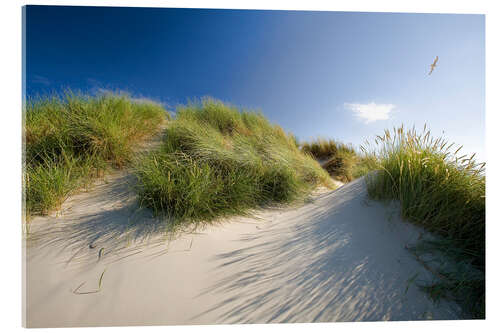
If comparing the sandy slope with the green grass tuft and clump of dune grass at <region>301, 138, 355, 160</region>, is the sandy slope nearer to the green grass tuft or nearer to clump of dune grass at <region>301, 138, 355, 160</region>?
the green grass tuft

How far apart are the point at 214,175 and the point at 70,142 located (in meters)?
1.59

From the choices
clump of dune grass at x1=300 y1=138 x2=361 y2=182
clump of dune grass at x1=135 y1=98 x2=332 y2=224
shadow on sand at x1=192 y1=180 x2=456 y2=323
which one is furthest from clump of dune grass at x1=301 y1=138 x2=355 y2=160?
shadow on sand at x1=192 y1=180 x2=456 y2=323

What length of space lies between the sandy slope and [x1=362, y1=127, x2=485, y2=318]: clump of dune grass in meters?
0.12

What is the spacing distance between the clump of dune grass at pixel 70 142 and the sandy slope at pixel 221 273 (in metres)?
0.25

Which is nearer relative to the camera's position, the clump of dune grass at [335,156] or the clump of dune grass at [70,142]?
the clump of dune grass at [70,142]

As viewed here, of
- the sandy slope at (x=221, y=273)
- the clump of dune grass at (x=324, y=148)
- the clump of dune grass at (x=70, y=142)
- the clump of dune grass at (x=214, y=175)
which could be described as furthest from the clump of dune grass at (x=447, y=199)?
the clump of dune grass at (x=324, y=148)

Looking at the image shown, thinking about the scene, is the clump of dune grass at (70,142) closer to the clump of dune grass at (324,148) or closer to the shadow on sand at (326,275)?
the shadow on sand at (326,275)

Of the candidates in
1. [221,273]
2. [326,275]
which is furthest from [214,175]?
[326,275]

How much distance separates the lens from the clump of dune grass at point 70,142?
55.1 inches

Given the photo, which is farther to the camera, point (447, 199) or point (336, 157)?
point (336, 157)

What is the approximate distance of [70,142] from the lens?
189 centimetres

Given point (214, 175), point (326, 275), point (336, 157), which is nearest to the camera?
point (326, 275)

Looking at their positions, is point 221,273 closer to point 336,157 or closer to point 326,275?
point 326,275
